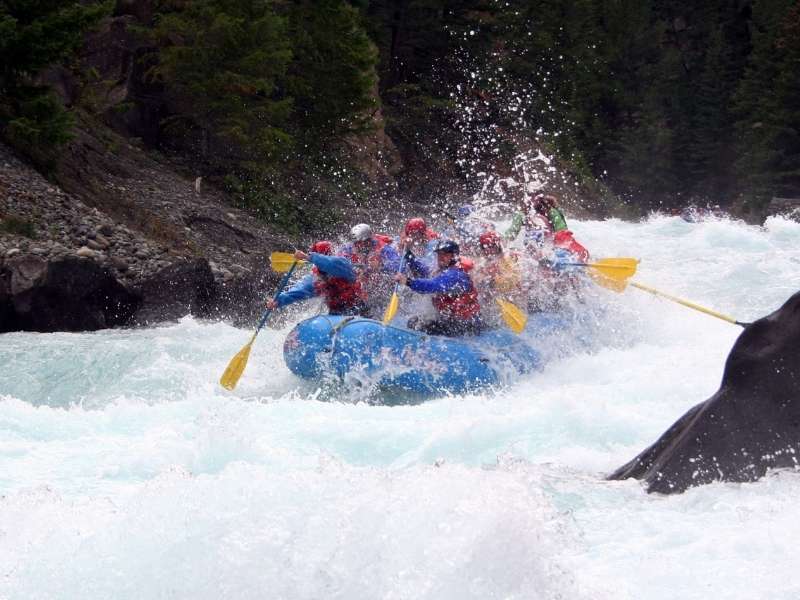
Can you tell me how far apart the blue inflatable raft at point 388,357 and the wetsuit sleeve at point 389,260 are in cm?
102

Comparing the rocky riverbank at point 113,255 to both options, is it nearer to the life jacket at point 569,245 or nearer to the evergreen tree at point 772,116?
the life jacket at point 569,245

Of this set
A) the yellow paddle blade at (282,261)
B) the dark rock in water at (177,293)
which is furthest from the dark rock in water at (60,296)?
the yellow paddle blade at (282,261)

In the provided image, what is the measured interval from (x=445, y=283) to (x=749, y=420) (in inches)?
178

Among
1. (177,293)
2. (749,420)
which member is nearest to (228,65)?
(177,293)

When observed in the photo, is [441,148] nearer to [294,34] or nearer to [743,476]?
[294,34]

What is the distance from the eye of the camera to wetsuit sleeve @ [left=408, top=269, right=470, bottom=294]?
28.2 feet

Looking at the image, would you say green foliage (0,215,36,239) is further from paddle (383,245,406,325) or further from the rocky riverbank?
paddle (383,245,406,325)

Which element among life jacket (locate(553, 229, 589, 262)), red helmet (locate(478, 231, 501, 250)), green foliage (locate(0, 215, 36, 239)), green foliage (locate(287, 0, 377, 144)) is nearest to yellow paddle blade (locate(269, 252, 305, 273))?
red helmet (locate(478, 231, 501, 250))

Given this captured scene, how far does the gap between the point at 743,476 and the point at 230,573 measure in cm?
214

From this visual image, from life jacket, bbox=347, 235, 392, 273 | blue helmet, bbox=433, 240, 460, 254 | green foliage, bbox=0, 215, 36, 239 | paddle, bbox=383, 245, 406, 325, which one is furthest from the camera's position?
green foliage, bbox=0, 215, 36, 239

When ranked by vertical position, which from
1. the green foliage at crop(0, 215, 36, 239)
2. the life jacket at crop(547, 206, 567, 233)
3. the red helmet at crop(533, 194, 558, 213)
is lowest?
the green foliage at crop(0, 215, 36, 239)

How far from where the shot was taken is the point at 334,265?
8.79 metres

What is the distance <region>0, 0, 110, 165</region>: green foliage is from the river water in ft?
10.6

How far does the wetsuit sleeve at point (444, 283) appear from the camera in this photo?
860cm
